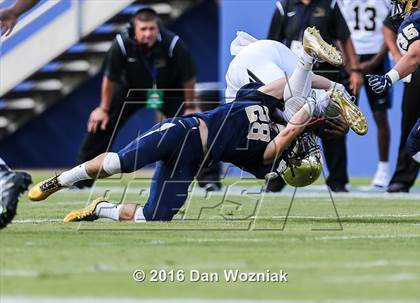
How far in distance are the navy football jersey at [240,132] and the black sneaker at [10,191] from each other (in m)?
1.48

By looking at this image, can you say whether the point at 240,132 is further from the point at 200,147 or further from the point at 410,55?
the point at 410,55

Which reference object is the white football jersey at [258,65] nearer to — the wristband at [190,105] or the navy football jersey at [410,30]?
the navy football jersey at [410,30]

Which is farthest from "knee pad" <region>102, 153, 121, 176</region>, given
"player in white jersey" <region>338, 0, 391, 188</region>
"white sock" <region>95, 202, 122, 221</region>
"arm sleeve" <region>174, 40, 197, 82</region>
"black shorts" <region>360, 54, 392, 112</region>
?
"black shorts" <region>360, 54, 392, 112</region>

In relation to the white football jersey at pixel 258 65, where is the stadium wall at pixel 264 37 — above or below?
below

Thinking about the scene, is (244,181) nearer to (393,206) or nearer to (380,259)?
(393,206)

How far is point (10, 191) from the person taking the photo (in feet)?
21.5

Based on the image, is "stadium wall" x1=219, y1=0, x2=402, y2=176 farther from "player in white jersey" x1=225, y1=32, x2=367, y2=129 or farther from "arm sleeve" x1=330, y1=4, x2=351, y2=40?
"player in white jersey" x1=225, y1=32, x2=367, y2=129

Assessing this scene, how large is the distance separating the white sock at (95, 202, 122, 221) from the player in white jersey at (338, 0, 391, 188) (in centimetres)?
521

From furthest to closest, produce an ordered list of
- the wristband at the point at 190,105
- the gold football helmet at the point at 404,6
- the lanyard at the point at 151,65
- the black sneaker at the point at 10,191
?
the wristband at the point at 190,105 → the lanyard at the point at 151,65 → the gold football helmet at the point at 404,6 → the black sneaker at the point at 10,191

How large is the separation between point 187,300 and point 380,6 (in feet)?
28.7

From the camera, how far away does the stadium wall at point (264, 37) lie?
547 inches

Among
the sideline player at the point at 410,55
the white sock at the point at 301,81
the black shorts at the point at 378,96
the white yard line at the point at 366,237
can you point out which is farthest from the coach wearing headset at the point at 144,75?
the white yard line at the point at 366,237

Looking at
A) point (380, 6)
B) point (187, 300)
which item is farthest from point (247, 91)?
point (380, 6)

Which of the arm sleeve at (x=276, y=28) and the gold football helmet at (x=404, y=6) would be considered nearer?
the gold football helmet at (x=404, y=6)
